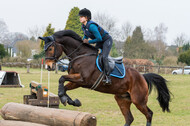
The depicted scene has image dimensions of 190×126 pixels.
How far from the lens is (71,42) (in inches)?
211

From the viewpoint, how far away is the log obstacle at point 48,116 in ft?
11.7

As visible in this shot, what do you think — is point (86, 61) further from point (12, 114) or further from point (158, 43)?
point (158, 43)

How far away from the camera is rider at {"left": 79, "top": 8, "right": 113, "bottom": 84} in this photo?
206 inches

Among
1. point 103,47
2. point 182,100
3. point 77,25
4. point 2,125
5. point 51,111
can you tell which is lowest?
point 182,100

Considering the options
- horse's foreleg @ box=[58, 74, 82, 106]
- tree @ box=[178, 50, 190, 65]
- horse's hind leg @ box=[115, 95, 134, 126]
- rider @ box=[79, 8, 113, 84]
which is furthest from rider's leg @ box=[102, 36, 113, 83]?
tree @ box=[178, 50, 190, 65]

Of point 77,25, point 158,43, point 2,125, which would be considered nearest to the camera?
point 2,125

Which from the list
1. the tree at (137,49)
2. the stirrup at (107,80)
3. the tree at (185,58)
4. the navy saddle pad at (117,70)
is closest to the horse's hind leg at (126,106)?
the navy saddle pad at (117,70)

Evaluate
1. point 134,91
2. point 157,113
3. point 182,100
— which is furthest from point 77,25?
point 134,91

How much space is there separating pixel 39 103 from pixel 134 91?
12.4 ft

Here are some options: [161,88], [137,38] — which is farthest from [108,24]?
[161,88]

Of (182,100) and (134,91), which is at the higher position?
(134,91)

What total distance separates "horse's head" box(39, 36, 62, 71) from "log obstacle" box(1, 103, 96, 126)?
0.90 metres

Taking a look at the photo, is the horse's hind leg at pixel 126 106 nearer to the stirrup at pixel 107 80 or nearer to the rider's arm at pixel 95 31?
the stirrup at pixel 107 80

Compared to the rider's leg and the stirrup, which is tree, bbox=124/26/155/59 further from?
the stirrup
